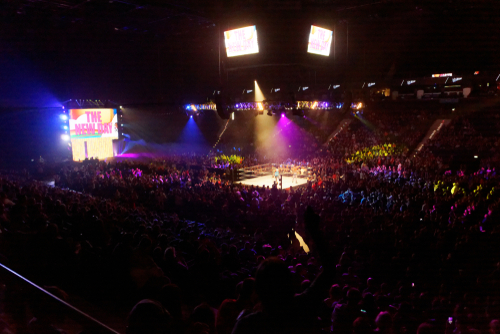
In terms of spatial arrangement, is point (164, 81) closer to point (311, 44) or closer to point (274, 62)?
point (274, 62)

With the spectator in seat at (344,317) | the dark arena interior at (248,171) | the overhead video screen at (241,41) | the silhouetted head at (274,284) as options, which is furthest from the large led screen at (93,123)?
the silhouetted head at (274,284)

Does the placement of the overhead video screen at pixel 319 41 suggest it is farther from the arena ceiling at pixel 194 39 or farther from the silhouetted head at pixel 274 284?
the silhouetted head at pixel 274 284

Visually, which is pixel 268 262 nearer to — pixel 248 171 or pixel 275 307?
pixel 275 307

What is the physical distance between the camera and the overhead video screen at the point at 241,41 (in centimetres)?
1335

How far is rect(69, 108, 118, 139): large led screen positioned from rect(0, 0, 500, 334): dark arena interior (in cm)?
11

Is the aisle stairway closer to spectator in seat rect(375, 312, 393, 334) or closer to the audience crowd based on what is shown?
the audience crowd

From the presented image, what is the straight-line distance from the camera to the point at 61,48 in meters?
16.0

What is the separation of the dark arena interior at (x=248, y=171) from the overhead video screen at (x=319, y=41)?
0.08 meters

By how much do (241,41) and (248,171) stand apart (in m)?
7.67

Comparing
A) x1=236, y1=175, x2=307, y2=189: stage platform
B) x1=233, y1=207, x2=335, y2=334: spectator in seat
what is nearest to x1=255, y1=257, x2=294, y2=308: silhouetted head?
x1=233, y1=207, x2=335, y2=334: spectator in seat

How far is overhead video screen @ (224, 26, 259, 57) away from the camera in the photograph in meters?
13.4

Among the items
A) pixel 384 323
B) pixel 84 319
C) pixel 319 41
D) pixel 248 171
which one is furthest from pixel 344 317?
pixel 248 171

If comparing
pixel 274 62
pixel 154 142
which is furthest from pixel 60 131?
pixel 274 62

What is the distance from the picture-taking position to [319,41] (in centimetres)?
1373
